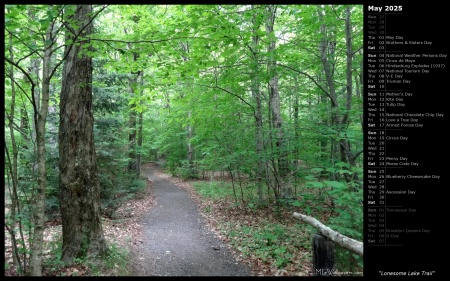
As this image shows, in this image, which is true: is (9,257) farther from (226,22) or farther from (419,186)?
(419,186)

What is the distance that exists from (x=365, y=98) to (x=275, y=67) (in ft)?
10.7

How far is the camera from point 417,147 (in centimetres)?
304

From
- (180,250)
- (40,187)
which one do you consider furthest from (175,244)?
(40,187)

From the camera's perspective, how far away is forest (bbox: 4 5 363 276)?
11.4 feet

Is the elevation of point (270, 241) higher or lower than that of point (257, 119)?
lower

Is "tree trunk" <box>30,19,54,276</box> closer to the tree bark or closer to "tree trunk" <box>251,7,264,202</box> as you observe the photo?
the tree bark

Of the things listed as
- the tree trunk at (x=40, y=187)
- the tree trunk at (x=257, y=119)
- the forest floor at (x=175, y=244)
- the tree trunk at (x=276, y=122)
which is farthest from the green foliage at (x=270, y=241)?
the tree trunk at (x=40, y=187)

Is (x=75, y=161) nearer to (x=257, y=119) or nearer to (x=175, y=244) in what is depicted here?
(x=175, y=244)

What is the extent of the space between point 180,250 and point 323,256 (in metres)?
3.69

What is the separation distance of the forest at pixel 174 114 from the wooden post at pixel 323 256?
0.53ft

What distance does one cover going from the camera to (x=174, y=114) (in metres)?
9.21

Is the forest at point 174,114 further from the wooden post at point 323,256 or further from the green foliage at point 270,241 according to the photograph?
the wooden post at point 323,256

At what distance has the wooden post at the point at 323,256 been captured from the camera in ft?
10.9

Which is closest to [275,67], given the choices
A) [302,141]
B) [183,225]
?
[302,141]
